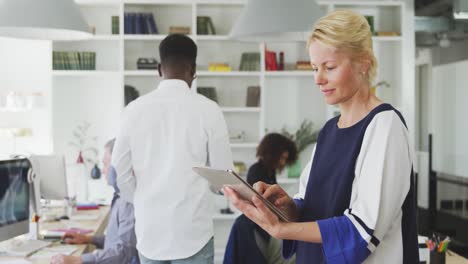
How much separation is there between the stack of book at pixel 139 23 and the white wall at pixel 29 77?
→ 3.36ft

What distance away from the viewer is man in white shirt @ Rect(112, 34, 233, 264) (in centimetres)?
265

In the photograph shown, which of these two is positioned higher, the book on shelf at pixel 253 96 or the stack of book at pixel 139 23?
the stack of book at pixel 139 23

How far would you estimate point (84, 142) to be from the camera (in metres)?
6.75

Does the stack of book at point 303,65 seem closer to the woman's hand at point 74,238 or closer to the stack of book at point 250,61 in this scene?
the stack of book at point 250,61

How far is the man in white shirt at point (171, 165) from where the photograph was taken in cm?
265

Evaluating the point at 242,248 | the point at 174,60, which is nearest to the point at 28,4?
the point at 174,60

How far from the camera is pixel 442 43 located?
6.23 meters

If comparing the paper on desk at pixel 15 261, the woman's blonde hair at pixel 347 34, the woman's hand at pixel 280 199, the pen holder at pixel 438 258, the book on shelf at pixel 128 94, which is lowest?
the paper on desk at pixel 15 261

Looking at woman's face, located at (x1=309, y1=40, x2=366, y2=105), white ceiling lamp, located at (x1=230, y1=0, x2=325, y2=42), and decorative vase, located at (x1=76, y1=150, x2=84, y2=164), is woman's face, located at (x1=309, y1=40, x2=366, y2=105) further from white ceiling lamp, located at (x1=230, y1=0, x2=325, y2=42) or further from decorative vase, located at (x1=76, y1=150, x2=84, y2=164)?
decorative vase, located at (x1=76, y1=150, x2=84, y2=164)

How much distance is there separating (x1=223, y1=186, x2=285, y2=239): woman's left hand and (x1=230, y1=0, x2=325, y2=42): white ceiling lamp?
223cm

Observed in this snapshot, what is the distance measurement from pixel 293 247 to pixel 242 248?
171 cm

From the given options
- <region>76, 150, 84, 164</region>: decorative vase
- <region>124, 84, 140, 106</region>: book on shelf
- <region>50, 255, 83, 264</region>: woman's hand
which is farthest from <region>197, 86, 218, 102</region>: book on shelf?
<region>50, 255, 83, 264</region>: woman's hand

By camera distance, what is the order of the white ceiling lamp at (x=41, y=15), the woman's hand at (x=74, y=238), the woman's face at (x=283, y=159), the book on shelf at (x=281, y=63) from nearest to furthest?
the white ceiling lamp at (x=41, y=15), the woman's hand at (x=74, y=238), the woman's face at (x=283, y=159), the book on shelf at (x=281, y=63)

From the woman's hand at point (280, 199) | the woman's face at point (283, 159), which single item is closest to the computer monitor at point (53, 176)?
the woman's face at point (283, 159)
